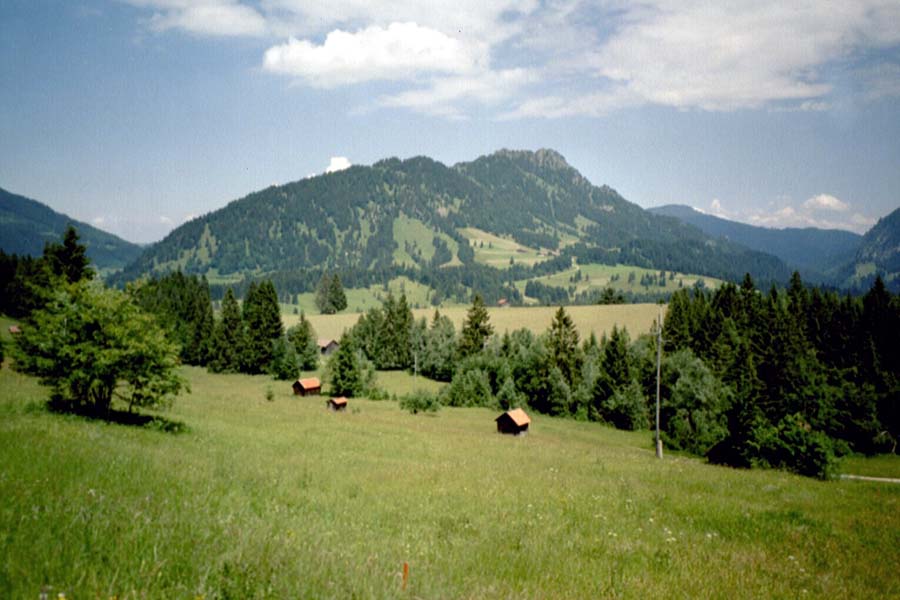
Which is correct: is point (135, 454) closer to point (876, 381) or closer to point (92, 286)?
point (92, 286)

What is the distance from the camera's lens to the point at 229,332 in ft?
297

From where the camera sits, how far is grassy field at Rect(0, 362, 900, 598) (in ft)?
15.0

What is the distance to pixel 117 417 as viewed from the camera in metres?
21.3

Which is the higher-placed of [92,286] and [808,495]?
[92,286]

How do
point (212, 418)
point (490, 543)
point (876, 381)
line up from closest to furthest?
point (490, 543)
point (212, 418)
point (876, 381)

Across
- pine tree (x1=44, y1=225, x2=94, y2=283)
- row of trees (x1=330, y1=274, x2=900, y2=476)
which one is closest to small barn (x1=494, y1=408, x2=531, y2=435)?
row of trees (x1=330, y1=274, x2=900, y2=476)

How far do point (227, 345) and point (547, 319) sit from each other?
247 feet

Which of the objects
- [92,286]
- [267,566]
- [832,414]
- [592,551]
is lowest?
[832,414]

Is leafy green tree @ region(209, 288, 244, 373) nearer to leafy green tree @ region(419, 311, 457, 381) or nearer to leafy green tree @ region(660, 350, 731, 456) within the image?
leafy green tree @ region(419, 311, 457, 381)

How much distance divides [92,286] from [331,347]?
341ft

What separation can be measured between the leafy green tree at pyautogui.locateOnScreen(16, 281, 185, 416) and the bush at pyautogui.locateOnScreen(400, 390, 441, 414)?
138 feet

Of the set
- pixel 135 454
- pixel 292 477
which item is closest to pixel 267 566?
pixel 135 454

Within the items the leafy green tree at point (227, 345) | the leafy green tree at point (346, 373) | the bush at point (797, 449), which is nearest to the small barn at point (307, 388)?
the leafy green tree at point (346, 373)

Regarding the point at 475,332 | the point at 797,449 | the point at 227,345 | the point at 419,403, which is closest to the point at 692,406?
the point at 797,449
